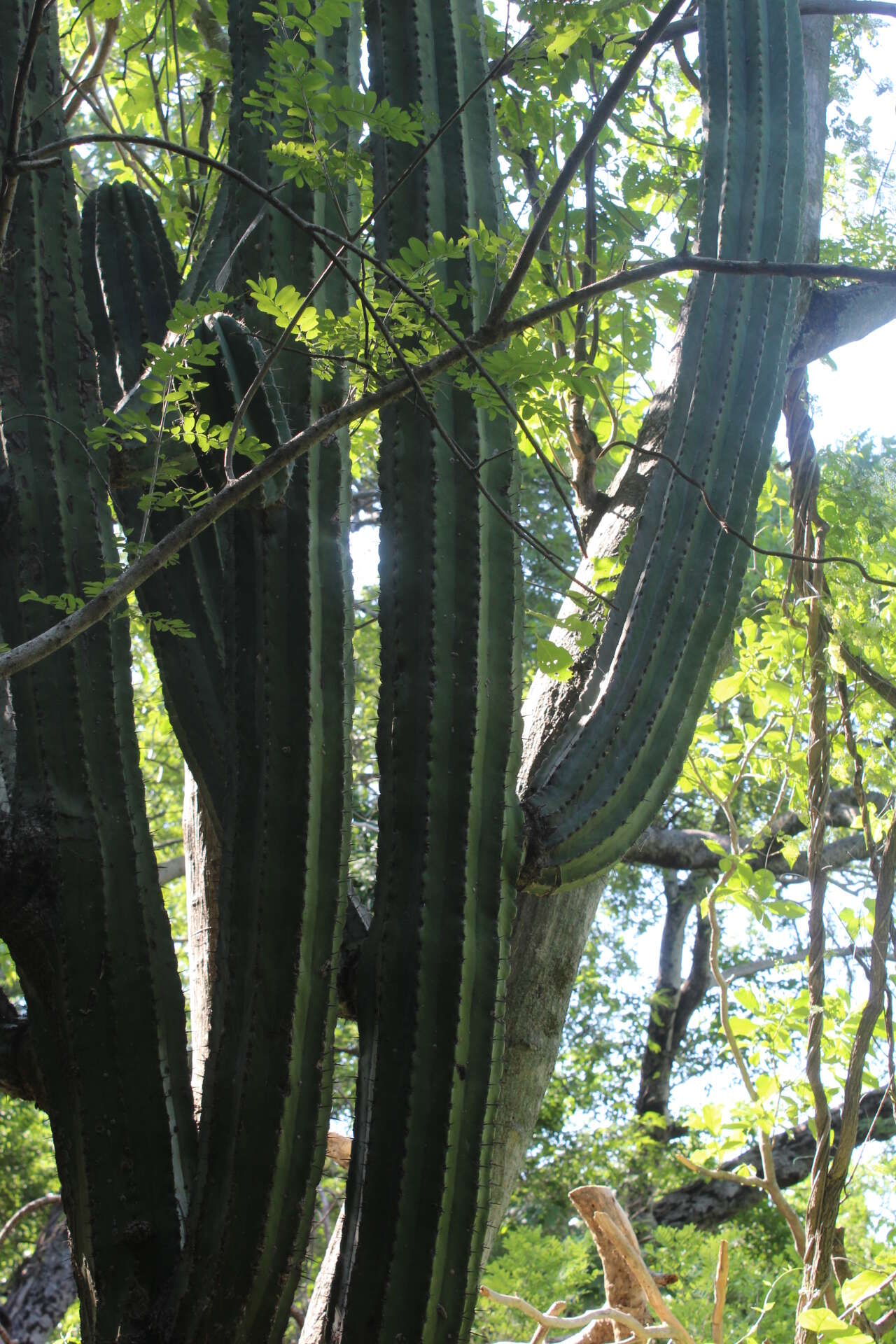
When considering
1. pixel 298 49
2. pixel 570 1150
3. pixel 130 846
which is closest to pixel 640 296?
pixel 298 49

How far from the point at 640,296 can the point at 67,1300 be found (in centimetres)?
638

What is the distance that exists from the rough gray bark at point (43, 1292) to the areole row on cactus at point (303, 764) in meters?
5.15

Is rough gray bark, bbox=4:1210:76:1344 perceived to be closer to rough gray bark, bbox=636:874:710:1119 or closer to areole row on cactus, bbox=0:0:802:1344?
rough gray bark, bbox=636:874:710:1119

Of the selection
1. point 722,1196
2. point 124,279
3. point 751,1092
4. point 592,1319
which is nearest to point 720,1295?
point 592,1319

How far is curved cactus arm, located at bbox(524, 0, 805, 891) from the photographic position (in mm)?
1709

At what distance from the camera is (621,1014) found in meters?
9.76

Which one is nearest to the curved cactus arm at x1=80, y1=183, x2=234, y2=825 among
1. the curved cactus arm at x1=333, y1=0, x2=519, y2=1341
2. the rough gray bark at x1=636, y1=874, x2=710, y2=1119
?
the curved cactus arm at x1=333, y1=0, x2=519, y2=1341

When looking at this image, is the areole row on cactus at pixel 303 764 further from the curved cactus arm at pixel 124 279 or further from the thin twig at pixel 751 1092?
the thin twig at pixel 751 1092

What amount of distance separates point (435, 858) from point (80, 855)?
525mm

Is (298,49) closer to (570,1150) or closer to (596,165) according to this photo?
(596,165)

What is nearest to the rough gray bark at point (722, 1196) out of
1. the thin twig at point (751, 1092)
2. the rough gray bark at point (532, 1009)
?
the thin twig at point (751, 1092)

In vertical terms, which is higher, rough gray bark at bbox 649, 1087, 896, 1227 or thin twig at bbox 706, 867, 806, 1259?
thin twig at bbox 706, 867, 806, 1259

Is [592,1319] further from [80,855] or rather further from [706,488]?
[706,488]

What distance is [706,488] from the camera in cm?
191
